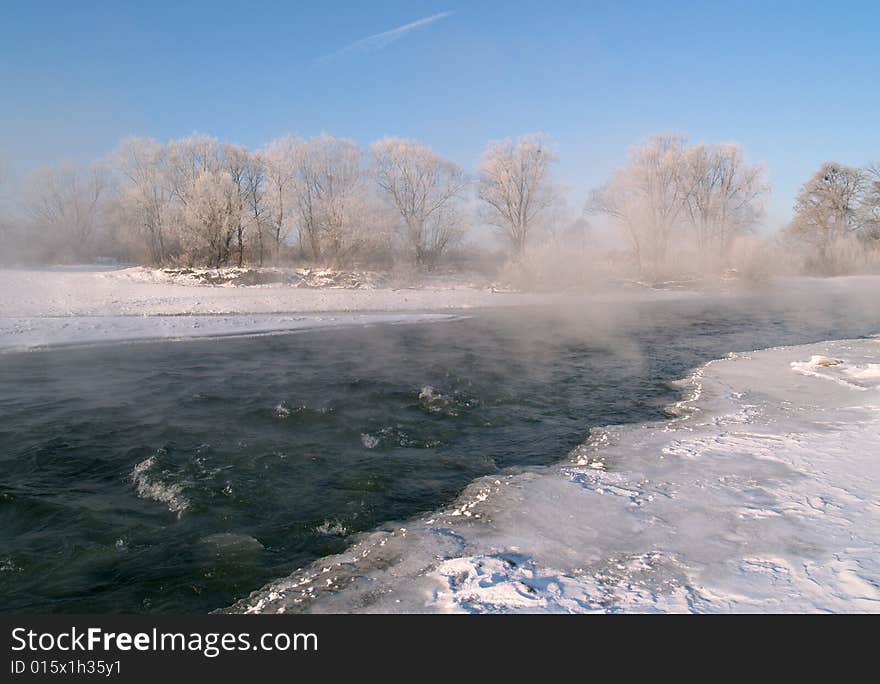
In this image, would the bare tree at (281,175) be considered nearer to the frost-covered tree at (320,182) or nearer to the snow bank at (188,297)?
the frost-covered tree at (320,182)

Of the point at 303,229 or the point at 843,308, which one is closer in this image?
the point at 843,308

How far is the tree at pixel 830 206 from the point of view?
5125cm

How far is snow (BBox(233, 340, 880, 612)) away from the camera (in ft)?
11.9

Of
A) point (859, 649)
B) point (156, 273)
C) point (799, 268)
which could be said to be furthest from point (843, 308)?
point (156, 273)

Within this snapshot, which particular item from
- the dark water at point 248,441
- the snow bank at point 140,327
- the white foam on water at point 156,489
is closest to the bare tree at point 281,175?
the snow bank at point 140,327

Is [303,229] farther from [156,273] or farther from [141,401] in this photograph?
[141,401]

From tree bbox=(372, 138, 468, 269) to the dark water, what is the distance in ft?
96.4

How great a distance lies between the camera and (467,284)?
127 feet

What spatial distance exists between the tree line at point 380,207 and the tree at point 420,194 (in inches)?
3.3

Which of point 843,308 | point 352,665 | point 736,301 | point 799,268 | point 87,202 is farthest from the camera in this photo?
point 87,202

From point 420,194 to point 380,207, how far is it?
4241mm

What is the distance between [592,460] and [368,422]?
11.4 feet

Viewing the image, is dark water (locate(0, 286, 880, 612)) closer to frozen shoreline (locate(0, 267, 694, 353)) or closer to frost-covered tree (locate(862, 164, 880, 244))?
frozen shoreline (locate(0, 267, 694, 353))

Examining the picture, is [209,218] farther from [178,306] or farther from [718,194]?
[718,194]
